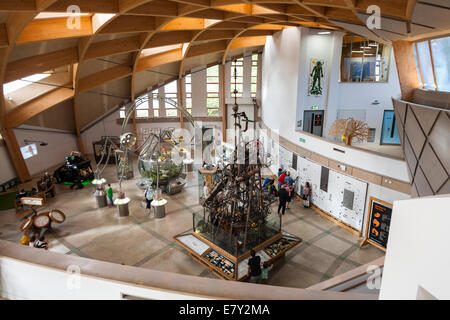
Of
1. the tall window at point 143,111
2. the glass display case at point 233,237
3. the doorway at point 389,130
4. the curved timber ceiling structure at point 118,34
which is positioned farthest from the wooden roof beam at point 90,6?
the tall window at point 143,111

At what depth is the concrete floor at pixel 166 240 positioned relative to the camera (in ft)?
26.1

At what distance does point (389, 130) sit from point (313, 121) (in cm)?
415

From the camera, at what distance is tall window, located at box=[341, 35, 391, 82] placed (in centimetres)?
1351

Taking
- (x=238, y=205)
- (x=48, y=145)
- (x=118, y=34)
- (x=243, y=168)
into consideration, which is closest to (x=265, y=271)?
(x=238, y=205)

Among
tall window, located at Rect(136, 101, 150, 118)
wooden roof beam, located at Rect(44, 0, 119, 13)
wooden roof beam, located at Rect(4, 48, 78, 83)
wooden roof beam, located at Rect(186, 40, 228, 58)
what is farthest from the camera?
tall window, located at Rect(136, 101, 150, 118)

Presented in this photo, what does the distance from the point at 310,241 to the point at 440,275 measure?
844 cm

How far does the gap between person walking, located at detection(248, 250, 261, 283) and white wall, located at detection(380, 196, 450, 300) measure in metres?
5.19

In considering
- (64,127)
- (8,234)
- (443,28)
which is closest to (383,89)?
(443,28)

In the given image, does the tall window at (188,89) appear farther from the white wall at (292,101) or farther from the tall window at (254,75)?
the white wall at (292,101)

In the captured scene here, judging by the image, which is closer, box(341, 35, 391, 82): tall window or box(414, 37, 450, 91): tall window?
box(414, 37, 450, 91): tall window

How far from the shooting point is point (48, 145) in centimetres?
1662

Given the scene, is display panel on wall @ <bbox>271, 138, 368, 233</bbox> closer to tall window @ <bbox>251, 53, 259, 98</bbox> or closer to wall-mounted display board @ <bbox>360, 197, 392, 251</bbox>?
wall-mounted display board @ <bbox>360, 197, 392, 251</bbox>

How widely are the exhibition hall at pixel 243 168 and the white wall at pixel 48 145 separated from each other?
95 mm

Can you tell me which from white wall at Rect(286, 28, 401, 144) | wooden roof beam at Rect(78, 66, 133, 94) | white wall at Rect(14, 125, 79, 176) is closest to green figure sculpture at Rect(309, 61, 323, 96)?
white wall at Rect(286, 28, 401, 144)
